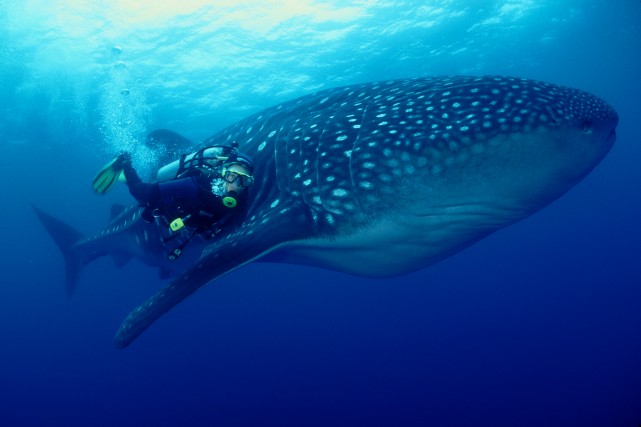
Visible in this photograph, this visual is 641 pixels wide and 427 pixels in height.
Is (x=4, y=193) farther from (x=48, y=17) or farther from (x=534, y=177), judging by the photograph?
(x=534, y=177)

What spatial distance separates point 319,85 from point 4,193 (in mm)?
37588

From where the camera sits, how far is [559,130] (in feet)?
9.30

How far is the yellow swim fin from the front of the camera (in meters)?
5.59

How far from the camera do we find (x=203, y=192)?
162 inches

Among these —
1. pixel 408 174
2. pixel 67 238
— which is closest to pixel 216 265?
pixel 408 174

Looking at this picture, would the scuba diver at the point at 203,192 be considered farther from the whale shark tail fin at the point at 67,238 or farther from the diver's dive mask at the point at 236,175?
the whale shark tail fin at the point at 67,238

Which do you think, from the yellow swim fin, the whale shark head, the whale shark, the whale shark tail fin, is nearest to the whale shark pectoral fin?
the whale shark

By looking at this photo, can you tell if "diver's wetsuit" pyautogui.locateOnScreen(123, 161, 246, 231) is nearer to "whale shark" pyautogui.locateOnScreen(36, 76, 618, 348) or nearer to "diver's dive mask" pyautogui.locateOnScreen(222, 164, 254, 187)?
"diver's dive mask" pyautogui.locateOnScreen(222, 164, 254, 187)

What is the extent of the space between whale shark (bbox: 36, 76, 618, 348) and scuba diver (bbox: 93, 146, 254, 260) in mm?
279

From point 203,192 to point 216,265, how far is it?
0.97 meters

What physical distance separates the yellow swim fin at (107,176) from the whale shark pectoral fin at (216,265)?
2666mm

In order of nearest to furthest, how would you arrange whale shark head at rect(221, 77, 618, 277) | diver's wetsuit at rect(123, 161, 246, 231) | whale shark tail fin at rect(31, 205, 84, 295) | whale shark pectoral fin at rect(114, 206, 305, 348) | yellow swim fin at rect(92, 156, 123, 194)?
whale shark head at rect(221, 77, 618, 277) → whale shark pectoral fin at rect(114, 206, 305, 348) → diver's wetsuit at rect(123, 161, 246, 231) → yellow swim fin at rect(92, 156, 123, 194) → whale shark tail fin at rect(31, 205, 84, 295)

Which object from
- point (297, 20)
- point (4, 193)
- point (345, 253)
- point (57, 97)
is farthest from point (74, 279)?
point (4, 193)

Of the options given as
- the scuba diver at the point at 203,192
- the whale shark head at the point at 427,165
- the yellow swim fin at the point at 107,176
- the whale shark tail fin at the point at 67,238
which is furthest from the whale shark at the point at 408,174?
the whale shark tail fin at the point at 67,238
